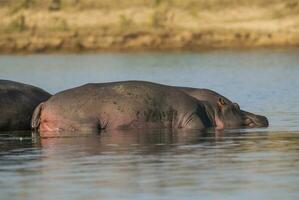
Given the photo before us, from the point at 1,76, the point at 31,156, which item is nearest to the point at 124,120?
the point at 31,156

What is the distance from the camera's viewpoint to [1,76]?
111ft

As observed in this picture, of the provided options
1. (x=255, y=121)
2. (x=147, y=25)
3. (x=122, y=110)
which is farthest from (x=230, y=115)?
(x=147, y=25)

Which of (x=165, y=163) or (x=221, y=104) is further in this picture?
(x=221, y=104)

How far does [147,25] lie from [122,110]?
26.0 m

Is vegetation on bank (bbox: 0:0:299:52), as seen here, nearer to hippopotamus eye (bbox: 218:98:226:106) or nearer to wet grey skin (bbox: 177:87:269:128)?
wet grey skin (bbox: 177:87:269:128)

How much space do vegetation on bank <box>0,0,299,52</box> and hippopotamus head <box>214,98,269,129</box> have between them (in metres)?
A: 23.2

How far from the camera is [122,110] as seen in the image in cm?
1658

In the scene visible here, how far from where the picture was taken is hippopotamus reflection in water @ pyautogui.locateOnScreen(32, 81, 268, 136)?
16469mm

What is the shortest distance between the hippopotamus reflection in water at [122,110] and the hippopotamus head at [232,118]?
0.05m

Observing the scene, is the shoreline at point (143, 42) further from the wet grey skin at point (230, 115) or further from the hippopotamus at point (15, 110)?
the hippopotamus at point (15, 110)

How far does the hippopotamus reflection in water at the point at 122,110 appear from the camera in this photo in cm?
1647

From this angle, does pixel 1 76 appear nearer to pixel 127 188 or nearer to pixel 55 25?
pixel 55 25

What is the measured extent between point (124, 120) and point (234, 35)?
2466 centimetres

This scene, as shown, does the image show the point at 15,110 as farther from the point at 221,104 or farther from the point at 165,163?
the point at 165,163
